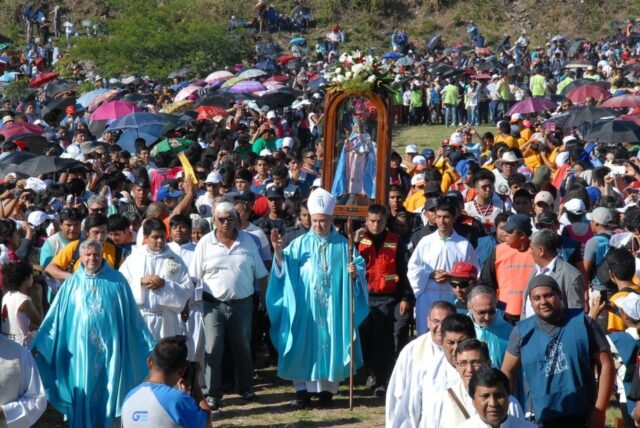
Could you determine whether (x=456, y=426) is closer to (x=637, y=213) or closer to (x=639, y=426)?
(x=639, y=426)

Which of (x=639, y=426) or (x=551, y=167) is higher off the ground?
(x=551, y=167)

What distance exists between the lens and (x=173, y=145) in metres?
19.1

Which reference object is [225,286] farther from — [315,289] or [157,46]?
[157,46]

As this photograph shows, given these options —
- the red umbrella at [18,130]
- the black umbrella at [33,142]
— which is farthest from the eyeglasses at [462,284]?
the red umbrella at [18,130]

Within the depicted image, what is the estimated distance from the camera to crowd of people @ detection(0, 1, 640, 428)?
7.09 metres

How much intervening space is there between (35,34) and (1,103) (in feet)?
63.2

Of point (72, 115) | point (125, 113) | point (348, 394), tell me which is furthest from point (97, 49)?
point (348, 394)

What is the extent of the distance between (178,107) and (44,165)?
10657 mm

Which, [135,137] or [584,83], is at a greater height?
[584,83]

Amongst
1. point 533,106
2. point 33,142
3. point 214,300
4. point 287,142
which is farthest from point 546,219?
point 533,106

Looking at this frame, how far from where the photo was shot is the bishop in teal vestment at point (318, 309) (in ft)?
34.6

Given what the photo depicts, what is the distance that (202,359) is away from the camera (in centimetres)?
1055

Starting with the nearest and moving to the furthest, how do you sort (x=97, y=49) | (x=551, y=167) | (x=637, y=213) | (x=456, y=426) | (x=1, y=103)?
(x=456, y=426)
(x=637, y=213)
(x=551, y=167)
(x=1, y=103)
(x=97, y=49)

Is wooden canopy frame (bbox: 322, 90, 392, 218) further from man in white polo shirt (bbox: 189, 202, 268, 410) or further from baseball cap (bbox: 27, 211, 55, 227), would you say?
baseball cap (bbox: 27, 211, 55, 227)
